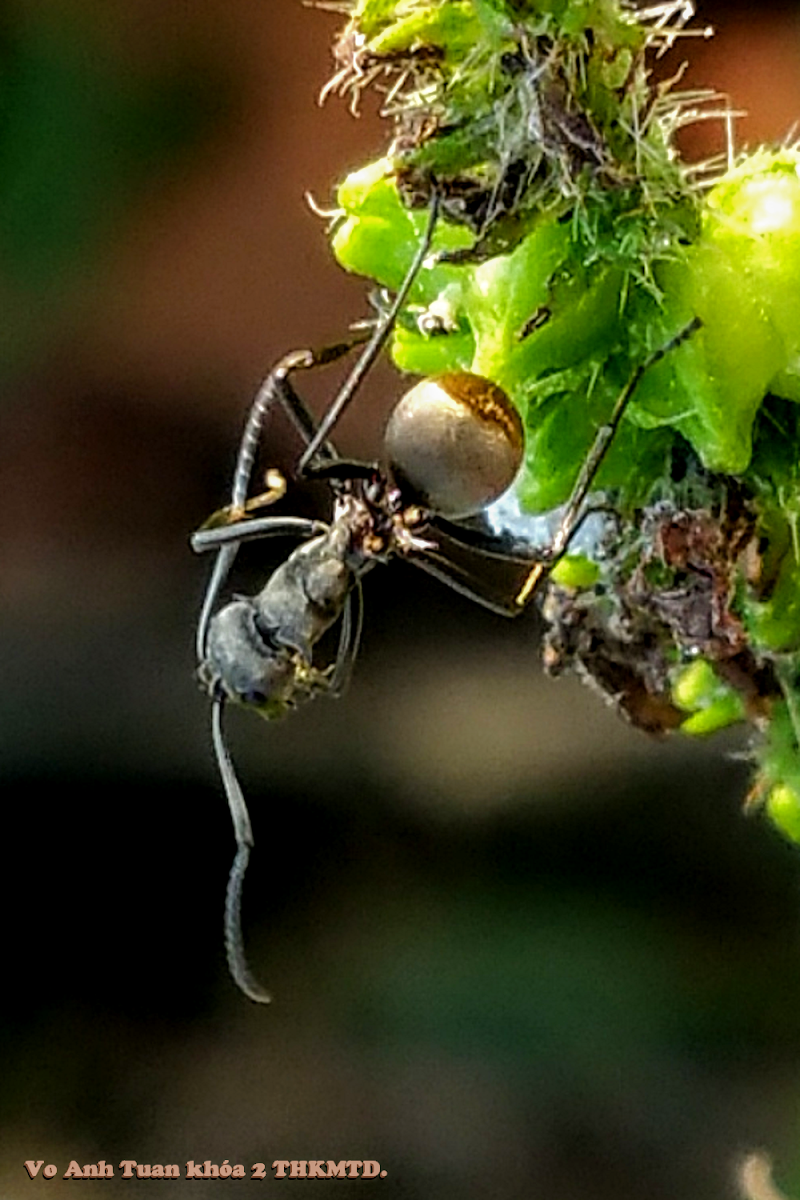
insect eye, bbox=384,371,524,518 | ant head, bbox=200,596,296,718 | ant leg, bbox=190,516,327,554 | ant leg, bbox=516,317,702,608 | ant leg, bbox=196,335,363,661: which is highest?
ant leg, bbox=196,335,363,661

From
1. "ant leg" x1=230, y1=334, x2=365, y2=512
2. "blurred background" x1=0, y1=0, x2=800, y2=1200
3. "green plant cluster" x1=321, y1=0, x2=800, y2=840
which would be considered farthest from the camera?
"blurred background" x1=0, y1=0, x2=800, y2=1200

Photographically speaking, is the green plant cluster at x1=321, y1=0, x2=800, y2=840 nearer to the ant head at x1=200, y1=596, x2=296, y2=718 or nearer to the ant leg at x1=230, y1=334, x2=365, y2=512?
the ant leg at x1=230, y1=334, x2=365, y2=512

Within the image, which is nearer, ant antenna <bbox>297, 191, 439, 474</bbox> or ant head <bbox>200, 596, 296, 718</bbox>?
ant antenna <bbox>297, 191, 439, 474</bbox>

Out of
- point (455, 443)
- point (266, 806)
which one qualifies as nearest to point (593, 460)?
point (455, 443)

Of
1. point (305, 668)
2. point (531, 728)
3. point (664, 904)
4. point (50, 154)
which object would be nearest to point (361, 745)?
point (531, 728)

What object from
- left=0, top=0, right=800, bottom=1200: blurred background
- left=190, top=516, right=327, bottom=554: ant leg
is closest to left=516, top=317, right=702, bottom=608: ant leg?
left=190, top=516, right=327, bottom=554: ant leg

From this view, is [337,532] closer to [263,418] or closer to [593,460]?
[263,418]
